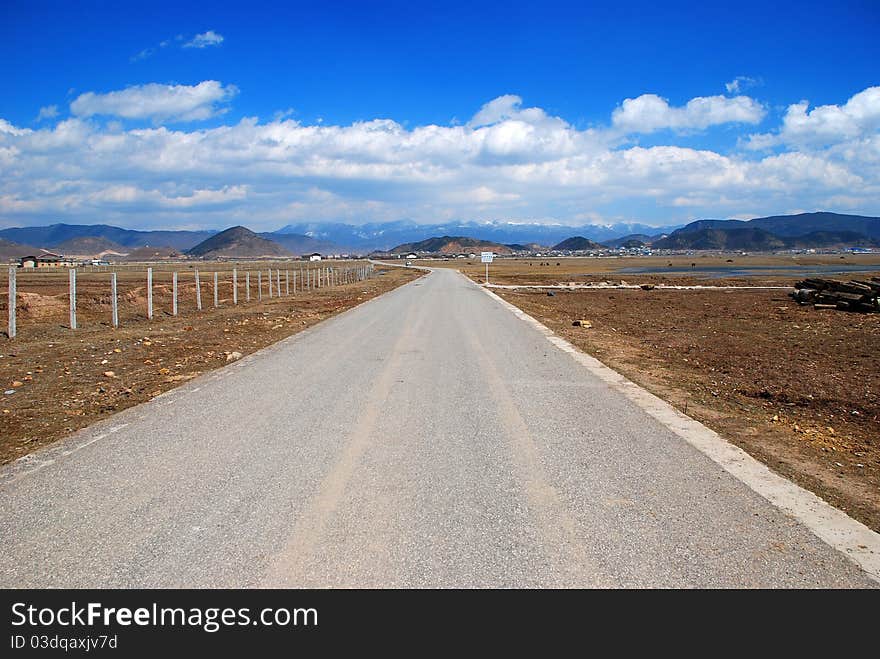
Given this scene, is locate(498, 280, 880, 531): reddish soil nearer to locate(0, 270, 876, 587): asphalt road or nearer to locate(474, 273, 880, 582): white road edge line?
locate(474, 273, 880, 582): white road edge line

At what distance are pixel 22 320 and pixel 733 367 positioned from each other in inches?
776

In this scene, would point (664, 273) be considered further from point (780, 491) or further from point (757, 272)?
point (780, 491)

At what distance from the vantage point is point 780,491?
5.11 meters

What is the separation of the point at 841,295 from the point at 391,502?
2580 cm

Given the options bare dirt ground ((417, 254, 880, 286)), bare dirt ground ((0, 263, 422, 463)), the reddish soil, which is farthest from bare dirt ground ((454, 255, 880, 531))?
bare dirt ground ((417, 254, 880, 286))

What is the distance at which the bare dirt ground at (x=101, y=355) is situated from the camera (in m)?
7.80

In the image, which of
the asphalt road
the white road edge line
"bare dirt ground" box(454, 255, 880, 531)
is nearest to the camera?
the asphalt road

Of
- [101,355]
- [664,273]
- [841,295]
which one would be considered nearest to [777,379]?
[101,355]

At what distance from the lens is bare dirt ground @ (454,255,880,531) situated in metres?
6.10

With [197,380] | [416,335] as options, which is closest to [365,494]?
[197,380]

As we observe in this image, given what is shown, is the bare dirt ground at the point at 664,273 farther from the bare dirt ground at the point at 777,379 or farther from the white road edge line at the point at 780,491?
the white road edge line at the point at 780,491

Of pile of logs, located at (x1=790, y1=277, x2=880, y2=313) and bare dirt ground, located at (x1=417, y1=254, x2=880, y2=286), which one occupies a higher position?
Answer: bare dirt ground, located at (x1=417, y1=254, x2=880, y2=286)

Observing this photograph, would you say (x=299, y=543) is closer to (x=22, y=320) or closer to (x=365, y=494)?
(x=365, y=494)

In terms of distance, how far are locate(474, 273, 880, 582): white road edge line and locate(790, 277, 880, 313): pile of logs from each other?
18697 mm
